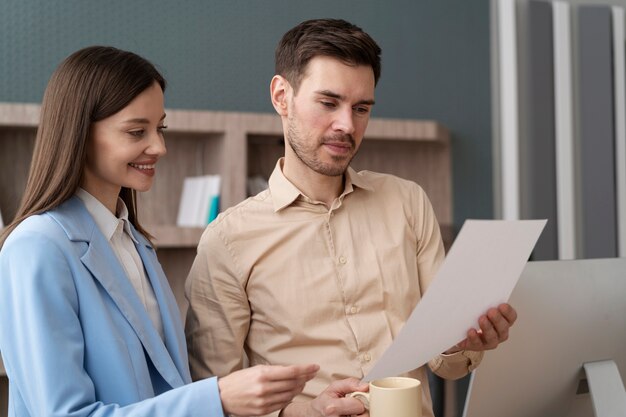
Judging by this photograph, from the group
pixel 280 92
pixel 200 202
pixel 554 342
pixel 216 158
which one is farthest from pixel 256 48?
pixel 554 342

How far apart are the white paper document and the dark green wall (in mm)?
2612

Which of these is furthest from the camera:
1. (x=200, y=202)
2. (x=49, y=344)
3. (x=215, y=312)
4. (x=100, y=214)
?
(x=200, y=202)

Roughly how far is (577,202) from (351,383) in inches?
118

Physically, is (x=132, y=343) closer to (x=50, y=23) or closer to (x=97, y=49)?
(x=97, y=49)

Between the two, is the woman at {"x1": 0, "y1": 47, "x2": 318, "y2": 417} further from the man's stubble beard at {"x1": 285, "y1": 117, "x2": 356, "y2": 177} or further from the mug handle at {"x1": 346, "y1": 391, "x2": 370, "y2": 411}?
the man's stubble beard at {"x1": 285, "y1": 117, "x2": 356, "y2": 177}

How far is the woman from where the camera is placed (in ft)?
3.35

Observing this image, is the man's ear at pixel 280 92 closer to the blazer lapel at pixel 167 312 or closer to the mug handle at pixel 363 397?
the blazer lapel at pixel 167 312

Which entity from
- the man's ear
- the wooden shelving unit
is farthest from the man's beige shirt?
the wooden shelving unit

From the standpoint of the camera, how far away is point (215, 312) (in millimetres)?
1509

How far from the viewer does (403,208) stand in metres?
1.68

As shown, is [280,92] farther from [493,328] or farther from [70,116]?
[493,328]

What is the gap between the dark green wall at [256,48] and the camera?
10.9ft

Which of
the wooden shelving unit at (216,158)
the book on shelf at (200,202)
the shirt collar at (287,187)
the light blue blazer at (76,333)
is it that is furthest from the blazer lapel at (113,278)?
the book on shelf at (200,202)

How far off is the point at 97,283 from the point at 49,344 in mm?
143
